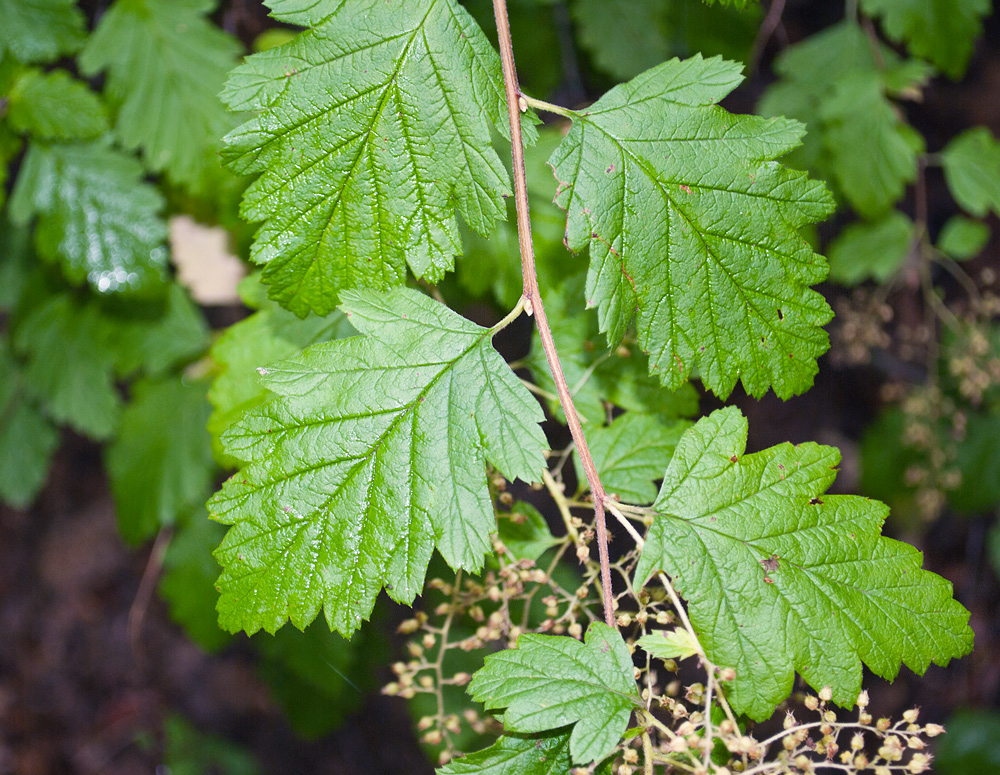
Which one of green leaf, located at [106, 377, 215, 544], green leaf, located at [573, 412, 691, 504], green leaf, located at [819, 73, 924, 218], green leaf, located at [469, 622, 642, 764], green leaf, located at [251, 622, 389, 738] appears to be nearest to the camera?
green leaf, located at [469, 622, 642, 764]

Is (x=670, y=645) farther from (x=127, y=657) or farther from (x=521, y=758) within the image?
(x=127, y=657)

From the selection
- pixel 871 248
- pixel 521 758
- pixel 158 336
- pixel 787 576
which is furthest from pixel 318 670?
pixel 871 248

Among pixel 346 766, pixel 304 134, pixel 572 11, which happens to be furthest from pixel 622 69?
pixel 346 766

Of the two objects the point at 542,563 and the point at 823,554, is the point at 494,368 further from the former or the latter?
the point at 542,563

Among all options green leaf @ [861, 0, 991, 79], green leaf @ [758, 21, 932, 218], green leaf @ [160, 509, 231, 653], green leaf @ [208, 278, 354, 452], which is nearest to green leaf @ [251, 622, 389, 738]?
green leaf @ [160, 509, 231, 653]

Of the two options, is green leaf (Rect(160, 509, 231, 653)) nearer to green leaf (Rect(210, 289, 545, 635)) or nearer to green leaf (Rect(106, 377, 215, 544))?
green leaf (Rect(106, 377, 215, 544))

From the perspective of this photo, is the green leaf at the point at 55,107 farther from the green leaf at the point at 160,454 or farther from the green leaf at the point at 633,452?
the green leaf at the point at 633,452
